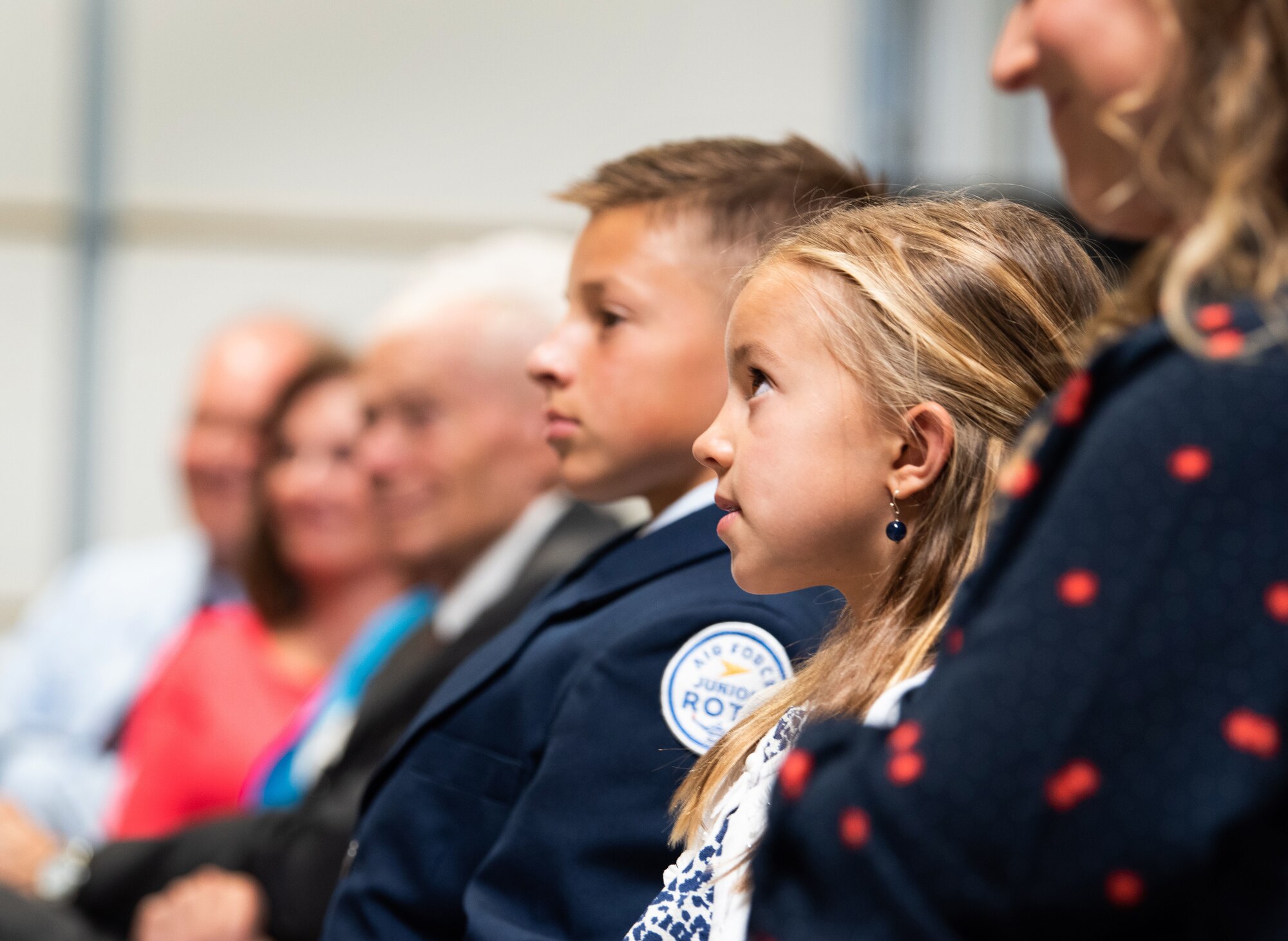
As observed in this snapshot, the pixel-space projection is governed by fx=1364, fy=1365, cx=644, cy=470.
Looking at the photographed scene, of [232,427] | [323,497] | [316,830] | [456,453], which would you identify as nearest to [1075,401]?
[316,830]

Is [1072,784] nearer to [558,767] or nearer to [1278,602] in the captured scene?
[1278,602]

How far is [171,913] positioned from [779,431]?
98 cm

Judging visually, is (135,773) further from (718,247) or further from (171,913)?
(718,247)

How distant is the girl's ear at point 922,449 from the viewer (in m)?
0.67

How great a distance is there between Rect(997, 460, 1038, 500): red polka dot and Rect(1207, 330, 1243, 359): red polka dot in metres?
0.07

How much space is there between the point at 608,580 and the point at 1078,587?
0.53m

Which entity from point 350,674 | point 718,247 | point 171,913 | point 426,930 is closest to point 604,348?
point 718,247

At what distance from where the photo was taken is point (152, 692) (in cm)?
208

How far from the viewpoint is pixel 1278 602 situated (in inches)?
17.3

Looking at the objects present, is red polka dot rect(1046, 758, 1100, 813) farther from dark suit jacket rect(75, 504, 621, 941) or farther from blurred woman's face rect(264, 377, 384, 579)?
blurred woman's face rect(264, 377, 384, 579)

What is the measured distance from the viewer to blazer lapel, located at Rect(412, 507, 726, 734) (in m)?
0.92

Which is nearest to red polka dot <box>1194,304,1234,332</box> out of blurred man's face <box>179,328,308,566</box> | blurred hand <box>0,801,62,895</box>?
blurred hand <box>0,801,62,895</box>

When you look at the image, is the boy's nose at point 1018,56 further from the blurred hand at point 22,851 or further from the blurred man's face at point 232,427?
the blurred man's face at point 232,427

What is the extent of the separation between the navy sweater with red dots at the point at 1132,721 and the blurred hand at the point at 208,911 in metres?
0.99
